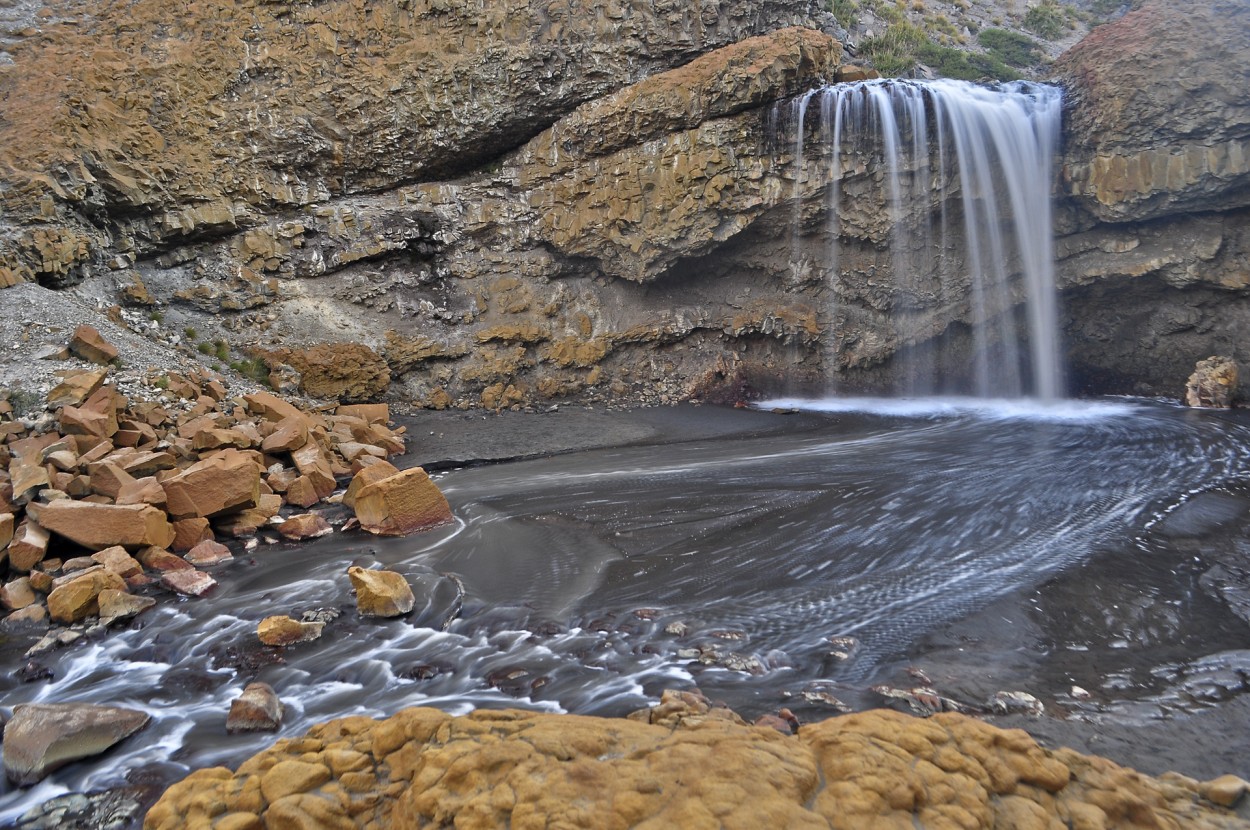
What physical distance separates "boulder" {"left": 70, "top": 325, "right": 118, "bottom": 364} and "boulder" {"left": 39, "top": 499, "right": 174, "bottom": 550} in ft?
13.9

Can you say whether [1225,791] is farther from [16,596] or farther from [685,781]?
[16,596]

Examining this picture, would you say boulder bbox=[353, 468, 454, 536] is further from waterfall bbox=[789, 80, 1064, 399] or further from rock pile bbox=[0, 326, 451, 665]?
waterfall bbox=[789, 80, 1064, 399]

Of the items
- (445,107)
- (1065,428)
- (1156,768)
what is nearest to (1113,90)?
(1065,428)

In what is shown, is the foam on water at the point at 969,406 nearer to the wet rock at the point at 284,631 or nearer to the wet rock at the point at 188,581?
the wet rock at the point at 188,581

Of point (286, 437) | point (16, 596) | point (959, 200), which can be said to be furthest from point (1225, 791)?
point (959, 200)

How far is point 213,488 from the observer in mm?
7641

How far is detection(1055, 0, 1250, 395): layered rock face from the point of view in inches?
526

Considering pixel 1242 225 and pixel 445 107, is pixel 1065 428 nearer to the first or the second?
pixel 1242 225

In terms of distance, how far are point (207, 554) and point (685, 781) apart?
6.20 m

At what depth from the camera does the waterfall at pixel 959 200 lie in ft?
47.7

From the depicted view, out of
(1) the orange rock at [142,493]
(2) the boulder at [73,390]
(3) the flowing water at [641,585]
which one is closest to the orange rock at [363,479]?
(3) the flowing water at [641,585]

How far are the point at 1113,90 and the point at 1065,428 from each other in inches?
268

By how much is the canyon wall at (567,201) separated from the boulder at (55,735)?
1036cm

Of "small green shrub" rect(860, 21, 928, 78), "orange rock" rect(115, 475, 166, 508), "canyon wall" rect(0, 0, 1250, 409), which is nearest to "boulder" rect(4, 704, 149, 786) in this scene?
"orange rock" rect(115, 475, 166, 508)
